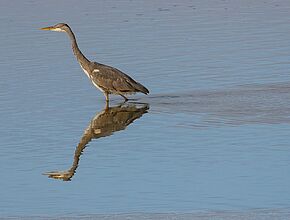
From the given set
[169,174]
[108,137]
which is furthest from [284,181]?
[108,137]

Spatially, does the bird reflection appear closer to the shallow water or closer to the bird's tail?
the shallow water

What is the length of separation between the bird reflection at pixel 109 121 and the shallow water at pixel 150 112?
0.02 meters

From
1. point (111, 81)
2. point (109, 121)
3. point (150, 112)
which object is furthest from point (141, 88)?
point (109, 121)

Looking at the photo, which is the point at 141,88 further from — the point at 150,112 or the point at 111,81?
the point at 150,112

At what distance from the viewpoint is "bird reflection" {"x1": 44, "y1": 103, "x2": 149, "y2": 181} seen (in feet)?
46.4

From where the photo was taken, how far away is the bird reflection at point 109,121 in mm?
14144

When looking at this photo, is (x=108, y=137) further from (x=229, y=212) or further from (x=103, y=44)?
(x=103, y=44)

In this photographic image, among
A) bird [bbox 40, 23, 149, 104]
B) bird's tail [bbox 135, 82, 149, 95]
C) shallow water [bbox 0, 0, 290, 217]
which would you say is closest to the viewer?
shallow water [bbox 0, 0, 290, 217]

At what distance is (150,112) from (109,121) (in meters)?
0.64

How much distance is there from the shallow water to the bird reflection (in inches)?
0.9

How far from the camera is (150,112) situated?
15984 millimetres

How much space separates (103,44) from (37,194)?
9585 mm

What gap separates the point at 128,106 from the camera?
17.0 m

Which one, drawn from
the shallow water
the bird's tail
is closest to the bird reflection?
the shallow water
